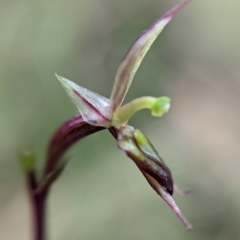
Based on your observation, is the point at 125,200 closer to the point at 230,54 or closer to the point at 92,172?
the point at 92,172

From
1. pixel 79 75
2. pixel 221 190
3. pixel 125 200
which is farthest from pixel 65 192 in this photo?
pixel 221 190

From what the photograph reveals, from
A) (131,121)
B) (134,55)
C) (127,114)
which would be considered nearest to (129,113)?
(127,114)

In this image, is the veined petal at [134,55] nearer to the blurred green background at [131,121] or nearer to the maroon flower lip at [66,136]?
the maroon flower lip at [66,136]

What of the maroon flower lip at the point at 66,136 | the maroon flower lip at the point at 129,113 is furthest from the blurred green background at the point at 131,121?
the maroon flower lip at the point at 129,113

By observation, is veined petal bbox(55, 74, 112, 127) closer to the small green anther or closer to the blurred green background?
the small green anther

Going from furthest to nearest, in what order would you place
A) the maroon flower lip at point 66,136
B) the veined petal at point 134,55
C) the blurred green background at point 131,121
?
the blurred green background at point 131,121 < the maroon flower lip at point 66,136 < the veined petal at point 134,55

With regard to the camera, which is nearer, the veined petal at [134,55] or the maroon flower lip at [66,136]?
the veined petal at [134,55]

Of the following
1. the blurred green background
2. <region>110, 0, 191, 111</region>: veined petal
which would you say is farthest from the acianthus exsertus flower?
the blurred green background
